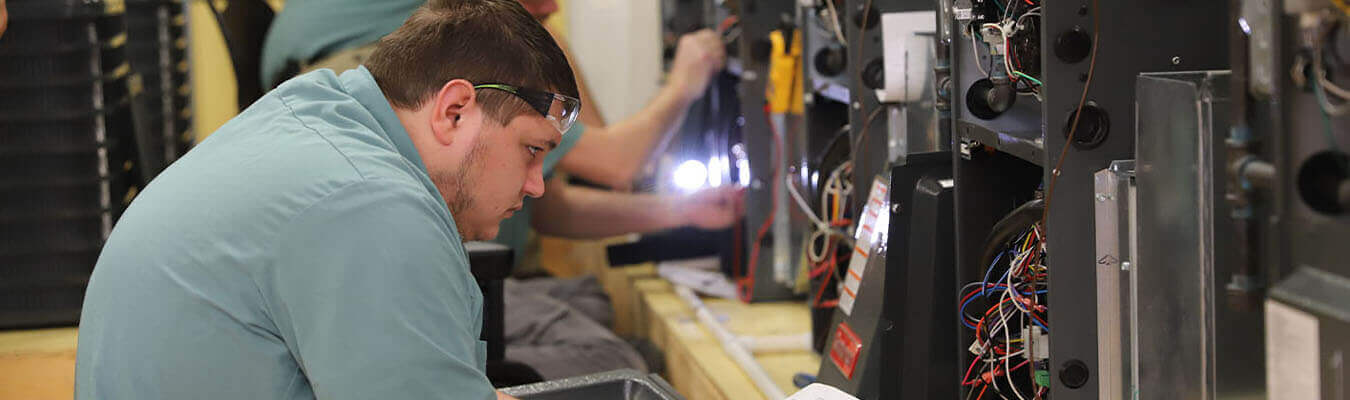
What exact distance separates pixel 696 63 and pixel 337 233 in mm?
2322

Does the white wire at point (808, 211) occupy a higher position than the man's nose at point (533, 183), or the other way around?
the man's nose at point (533, 183)

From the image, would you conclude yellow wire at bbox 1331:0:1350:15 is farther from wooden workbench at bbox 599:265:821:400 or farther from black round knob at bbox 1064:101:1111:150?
Answer: wooden workbench at bbox 599:265:821:400

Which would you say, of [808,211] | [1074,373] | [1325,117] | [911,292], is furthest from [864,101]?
[1325,117]

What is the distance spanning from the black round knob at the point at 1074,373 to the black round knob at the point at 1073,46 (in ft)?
1.16

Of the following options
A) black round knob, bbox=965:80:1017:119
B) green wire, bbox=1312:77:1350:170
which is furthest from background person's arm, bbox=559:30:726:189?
green wire, bbox=1312:77:1350:170

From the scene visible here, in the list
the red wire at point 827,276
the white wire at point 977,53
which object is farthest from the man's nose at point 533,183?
the red wire at point 827,276

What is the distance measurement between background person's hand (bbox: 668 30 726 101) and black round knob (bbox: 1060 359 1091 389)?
200 centimetres

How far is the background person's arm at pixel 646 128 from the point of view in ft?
10.8

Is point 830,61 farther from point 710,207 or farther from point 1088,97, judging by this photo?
point 1088,97

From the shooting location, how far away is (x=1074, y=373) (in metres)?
1.63

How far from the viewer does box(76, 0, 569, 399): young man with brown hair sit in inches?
50.8

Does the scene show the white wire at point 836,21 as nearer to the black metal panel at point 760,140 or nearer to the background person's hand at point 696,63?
the black metal panel at point 760,140

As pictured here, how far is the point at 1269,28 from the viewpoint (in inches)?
43.8

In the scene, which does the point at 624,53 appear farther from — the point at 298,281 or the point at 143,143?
the point at 298,281
